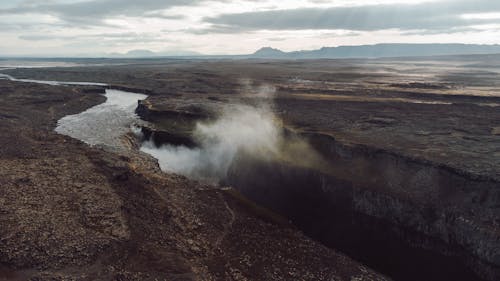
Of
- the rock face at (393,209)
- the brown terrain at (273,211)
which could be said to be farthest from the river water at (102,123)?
the rock face at (393,209)

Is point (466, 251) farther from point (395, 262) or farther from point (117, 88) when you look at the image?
point (117, 88)

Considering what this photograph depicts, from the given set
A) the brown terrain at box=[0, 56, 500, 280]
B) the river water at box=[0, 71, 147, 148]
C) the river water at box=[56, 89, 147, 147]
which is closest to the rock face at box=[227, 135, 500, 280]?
the brown terrain at box=[0, 56, 500, 280]

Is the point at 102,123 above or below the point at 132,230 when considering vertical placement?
above

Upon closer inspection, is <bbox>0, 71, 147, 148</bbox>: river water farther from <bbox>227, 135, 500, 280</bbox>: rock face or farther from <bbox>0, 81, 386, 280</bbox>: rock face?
<bbox>227, 135, 500, 280</bbox>: rock face

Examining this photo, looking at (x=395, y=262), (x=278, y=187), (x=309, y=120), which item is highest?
(x=309, y=120)

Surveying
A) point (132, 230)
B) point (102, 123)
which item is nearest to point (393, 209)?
point (132, 230)

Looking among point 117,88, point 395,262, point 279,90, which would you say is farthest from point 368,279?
point 117,88

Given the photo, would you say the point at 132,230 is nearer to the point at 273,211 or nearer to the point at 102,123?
the point at 273,211

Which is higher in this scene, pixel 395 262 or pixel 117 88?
pixel 117 88
